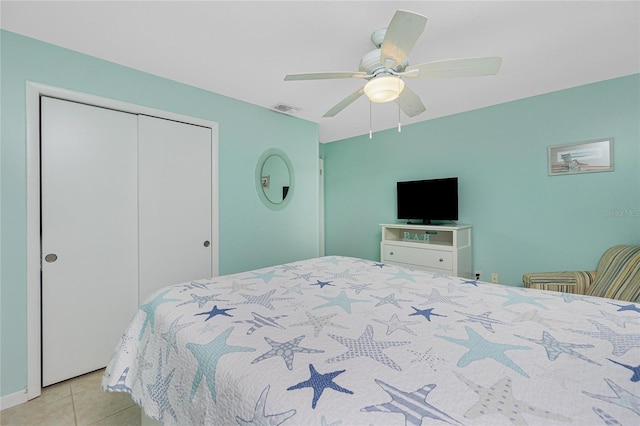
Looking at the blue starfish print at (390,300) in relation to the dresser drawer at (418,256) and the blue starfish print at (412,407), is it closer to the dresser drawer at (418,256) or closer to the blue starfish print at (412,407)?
the blue starfish print at (412,407)

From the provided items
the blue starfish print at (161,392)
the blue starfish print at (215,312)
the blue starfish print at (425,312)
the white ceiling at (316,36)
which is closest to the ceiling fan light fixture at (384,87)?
the white ceiling at (316,36)

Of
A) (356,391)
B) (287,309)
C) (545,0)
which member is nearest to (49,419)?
(287,309)

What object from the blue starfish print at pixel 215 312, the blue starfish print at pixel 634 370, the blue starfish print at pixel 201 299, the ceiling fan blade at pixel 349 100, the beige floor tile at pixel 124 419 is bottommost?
the beige floor tile at pixel 124 419

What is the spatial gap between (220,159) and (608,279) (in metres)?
3.45

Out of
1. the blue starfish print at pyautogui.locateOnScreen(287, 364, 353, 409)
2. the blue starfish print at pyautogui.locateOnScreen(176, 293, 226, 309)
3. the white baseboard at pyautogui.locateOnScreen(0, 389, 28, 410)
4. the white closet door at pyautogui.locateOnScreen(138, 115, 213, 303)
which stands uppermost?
the white closet door at pyautogui.locateOnScreen(138, 115, 213, 303)

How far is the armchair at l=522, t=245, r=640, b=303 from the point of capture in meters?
2.03

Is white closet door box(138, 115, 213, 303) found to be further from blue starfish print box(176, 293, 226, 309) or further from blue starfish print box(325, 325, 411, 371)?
blue starfish print box(325, 325, 411, 371)

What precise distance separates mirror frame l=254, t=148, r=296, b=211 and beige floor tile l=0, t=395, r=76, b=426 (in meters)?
2.13

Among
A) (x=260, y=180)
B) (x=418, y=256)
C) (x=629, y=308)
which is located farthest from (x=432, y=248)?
(x=260, y=180)

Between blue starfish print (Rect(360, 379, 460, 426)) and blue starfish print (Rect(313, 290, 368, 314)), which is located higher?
blue starfish print (Rect(313, 290, 368, 314))

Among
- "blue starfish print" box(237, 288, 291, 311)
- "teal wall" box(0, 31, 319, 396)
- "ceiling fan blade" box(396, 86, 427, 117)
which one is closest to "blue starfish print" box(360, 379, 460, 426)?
"blue starfish print" box(237, 288, 291, 311)

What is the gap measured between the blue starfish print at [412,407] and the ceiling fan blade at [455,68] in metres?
1.49

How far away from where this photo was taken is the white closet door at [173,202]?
228cm

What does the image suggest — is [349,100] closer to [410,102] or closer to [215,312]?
[410,102]
